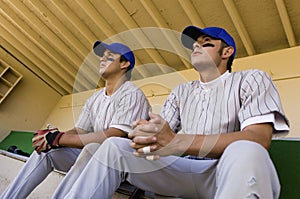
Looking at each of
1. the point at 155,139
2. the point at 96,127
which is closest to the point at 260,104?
the point at 155,139

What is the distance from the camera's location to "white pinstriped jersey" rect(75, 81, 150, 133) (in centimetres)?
133

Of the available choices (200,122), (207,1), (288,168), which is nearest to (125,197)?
(200,122)

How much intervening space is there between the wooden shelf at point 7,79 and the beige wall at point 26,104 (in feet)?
0.28

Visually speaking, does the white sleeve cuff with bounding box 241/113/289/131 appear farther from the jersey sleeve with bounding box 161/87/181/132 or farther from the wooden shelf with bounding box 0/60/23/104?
the wooden shelf with bounding box 0/60/23/104

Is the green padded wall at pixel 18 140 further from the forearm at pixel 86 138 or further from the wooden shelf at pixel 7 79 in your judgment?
the forearm at pixel 86 138

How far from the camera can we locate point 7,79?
4520 millimetres

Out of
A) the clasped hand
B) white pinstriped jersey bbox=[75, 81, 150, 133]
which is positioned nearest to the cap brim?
white pinstriped jersey bbox=[75, 81, 150, 133]

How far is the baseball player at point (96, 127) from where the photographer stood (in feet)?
4.07

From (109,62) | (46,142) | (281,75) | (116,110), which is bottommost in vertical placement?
(46,142)

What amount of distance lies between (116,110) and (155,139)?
0.68m

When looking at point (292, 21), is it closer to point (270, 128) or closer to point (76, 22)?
point (270, 128)

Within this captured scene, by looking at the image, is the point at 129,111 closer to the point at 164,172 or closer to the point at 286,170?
the point at 164,172

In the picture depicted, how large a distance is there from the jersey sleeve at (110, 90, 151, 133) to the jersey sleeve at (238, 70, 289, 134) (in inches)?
22.5

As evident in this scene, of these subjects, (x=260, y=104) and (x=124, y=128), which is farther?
(x=124, y=128)
